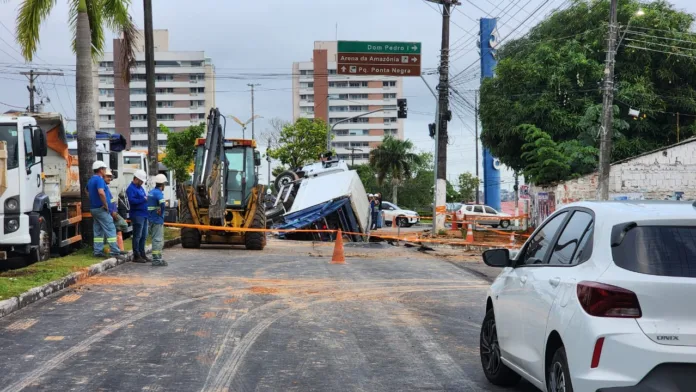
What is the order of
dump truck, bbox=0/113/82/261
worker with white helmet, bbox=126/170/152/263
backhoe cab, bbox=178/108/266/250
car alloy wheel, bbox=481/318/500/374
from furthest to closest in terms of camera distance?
backhoe cab, bbox=178/108/266/250
worker with white helmet, bbox=126/170/152/263
dump truck, bbox=0/113/82/261
car alloy wheel, bbox=481/318/500/374

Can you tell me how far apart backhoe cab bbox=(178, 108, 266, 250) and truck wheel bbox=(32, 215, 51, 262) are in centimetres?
534

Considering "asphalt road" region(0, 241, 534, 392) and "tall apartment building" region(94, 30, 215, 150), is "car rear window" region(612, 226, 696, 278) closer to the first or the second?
"asphalt road" region(0, 241, 534, 392)

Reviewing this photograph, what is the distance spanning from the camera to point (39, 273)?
13.0 m

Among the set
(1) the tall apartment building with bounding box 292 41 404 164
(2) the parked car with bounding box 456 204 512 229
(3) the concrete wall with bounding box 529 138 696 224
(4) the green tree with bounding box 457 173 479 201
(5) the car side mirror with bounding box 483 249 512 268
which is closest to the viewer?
(5) the car side mirror with bounding box 483 249 512 268

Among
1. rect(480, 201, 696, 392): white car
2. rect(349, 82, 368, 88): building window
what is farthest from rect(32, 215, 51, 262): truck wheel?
rect(349, 82, 368, 88): building window

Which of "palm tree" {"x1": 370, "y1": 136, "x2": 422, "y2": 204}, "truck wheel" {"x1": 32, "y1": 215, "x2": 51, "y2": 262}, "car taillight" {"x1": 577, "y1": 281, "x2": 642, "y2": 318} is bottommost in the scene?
"truck wheel" {"x1": 32, "y1": 215, "x2": 51, "y2": 262}

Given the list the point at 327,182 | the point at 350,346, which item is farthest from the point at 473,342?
the point at 327,182

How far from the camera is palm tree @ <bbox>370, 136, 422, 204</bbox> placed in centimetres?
7988

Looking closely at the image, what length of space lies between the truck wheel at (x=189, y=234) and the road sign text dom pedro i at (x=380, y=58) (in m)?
12.9

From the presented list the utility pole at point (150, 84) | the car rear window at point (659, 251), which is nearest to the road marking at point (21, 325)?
the car rear window at point (659, 251)

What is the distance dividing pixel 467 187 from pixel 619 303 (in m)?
95.6

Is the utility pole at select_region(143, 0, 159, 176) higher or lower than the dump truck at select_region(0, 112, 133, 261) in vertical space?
higher

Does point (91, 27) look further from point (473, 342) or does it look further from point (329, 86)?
point (329, 86)

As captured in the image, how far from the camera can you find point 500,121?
133 feet
